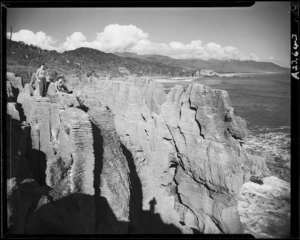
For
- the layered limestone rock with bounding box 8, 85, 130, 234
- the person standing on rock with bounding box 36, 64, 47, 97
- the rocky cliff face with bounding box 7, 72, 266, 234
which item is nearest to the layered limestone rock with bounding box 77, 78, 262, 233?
the rocky cliff face with bounding box 7, 72, 266, 234

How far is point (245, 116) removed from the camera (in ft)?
21.6

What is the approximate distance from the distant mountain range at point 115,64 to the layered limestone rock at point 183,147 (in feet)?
1.50

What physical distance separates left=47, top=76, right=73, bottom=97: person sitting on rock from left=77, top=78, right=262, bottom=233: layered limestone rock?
526 millimetres

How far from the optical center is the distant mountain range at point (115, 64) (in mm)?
6371

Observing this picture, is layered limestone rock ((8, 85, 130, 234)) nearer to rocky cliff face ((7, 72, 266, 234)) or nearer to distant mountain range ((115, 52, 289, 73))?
rocky cliff face ((7, 72, 266, 234))

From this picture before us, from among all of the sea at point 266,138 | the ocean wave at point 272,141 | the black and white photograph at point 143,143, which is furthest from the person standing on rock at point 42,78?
the ocean wave at point 272,141

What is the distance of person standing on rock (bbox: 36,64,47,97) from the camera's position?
6582 mm

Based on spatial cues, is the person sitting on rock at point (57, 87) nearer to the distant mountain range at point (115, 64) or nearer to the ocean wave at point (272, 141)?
the distant mountain range at point (115, 64)

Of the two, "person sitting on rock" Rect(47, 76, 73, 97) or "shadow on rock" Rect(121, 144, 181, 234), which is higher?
"person sitting on rock" Rect(47, 76, 73, 97)

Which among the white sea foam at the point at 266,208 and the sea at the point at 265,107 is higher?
the sea at the point at 265,107

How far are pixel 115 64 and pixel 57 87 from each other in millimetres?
1685

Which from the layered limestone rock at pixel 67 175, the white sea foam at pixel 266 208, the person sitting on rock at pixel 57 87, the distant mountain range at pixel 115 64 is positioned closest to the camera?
the layered limestone rock at pixel 67 175
